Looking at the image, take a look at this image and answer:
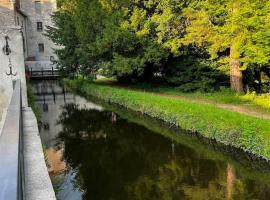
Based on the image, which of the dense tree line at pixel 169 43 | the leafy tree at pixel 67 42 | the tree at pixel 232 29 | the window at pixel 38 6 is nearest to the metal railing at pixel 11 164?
the tree at pixel 232 29

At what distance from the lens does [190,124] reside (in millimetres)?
14922

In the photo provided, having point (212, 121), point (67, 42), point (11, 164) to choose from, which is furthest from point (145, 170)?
point (67, 42)

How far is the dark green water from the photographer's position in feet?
29.9

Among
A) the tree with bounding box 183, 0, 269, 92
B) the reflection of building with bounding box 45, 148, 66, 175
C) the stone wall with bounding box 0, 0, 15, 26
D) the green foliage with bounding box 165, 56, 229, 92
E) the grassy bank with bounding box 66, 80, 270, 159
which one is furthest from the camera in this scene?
the stone wall with bounding box 0, 0, 15, 26

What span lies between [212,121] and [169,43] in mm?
9885

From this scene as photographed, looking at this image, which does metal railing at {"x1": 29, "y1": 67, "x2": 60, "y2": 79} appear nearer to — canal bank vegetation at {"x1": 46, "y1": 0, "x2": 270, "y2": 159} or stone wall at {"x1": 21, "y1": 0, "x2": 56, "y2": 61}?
stone wall at {"x1": 21, "y1": 0, "x2": 56, "y2": 61}

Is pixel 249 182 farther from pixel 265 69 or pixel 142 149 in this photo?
pixel 265 69

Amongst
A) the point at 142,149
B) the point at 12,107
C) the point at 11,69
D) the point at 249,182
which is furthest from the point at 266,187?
the point at 11,69

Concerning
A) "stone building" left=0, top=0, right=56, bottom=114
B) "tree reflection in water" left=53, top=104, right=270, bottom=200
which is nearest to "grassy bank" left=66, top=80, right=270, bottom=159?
"tree reflection in water" left=53, top=104, right=270, bottom=200

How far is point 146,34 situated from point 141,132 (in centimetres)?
922

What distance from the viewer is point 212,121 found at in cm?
1356

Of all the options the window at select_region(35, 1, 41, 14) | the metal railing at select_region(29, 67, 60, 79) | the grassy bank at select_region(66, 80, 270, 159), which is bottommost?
the grassy bank at select_region(66, 80, 270, 159)

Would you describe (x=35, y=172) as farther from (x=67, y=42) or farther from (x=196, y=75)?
(x=67, y=42)

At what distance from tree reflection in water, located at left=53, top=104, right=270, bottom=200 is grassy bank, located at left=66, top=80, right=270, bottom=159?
3.50ft
